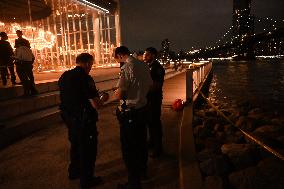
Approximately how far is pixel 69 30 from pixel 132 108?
1537cm

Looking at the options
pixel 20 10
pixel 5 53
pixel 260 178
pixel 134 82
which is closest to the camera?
pixel 134 82

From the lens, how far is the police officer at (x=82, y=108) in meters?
3.48

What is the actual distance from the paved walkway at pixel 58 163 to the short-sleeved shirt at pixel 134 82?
120 cm

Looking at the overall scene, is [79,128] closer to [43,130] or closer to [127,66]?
[127,66]

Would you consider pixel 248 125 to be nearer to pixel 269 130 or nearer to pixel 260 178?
pixel 269 130

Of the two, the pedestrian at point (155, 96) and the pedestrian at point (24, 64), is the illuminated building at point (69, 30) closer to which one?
the pedestrian at point (24, 64)

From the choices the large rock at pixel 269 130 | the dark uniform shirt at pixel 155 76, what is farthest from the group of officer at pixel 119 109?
the large rock at pixel 269 130

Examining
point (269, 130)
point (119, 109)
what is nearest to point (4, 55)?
point (119, 109)

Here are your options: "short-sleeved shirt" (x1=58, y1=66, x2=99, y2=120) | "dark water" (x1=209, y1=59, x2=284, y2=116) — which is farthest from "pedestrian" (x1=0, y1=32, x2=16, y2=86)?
"dark water" (x1=209, y1=59, x2=284, y2=116)

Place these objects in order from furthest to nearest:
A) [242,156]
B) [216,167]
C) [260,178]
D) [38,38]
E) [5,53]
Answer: [38,38], [5,53], [242,156], [216,167], [260,178]

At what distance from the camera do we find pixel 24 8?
16109mm

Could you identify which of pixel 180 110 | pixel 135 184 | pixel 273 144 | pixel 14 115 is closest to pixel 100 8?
pixel 180 110

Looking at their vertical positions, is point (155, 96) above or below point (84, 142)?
above

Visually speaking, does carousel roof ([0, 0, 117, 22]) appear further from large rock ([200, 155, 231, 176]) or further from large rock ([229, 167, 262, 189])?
large rock ([229, 167, 262, 189])
